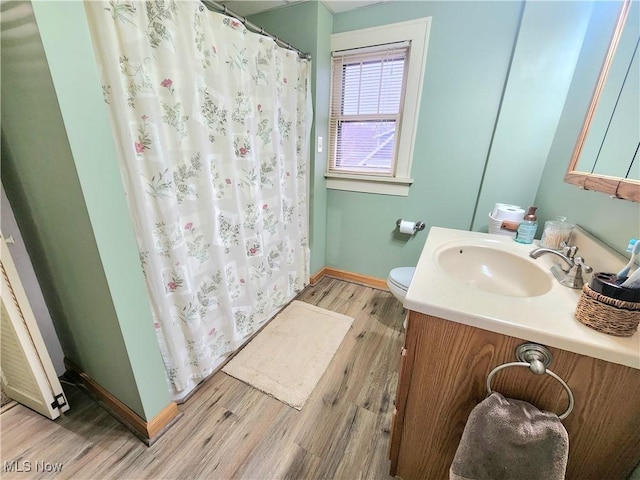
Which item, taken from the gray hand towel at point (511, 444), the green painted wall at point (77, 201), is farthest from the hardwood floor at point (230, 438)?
the gray hand towel at point (511, 444)

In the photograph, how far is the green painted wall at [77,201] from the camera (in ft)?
2.42

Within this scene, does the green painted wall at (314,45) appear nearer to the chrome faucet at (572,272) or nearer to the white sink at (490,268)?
the white sink at (490,268)

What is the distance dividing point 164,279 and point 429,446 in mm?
1252

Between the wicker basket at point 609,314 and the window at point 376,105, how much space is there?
1.50 meters

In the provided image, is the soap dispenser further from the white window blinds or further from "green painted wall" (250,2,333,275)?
"green painted wall" (250,2,333,275)

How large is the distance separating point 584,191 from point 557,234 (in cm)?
21

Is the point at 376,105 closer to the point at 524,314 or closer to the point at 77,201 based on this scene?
the point at 524,314

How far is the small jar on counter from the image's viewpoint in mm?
1109

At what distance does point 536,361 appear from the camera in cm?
63

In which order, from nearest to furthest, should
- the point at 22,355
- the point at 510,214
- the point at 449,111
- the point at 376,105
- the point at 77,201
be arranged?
1. the point at 77,201
2. the point at 22,355
3. the point at 510,214
4. the point at 449,111
5. the point at 376,105

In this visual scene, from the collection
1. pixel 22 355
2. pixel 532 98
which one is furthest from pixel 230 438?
pixel 532 98

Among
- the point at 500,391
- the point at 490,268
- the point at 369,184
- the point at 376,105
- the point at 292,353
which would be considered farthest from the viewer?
the point at 369,184

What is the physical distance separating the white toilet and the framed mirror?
3.12ft

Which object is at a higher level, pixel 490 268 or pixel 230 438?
pixel 490 268
